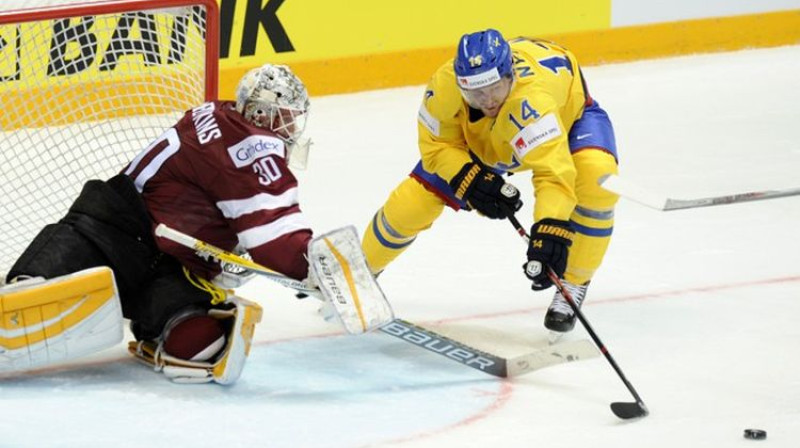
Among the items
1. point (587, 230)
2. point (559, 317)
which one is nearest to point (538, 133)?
point (587, 230)

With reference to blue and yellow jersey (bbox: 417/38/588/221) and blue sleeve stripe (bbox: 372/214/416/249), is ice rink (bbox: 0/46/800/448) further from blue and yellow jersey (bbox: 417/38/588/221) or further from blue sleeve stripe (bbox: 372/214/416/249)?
blue and yellow jersey (bbox: 417/38/588/221)

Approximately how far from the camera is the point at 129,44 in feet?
14.4

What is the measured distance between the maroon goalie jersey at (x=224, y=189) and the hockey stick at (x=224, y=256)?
2 cm

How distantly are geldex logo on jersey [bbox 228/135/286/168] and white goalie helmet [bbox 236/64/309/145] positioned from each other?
10 centimetres

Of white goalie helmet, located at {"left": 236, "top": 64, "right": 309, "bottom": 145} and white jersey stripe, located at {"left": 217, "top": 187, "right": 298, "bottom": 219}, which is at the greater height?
white goalie helmet, located at {"left": 236, "top": 64, "right": 309, "bottom": 145}

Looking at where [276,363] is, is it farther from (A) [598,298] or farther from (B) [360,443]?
(A) [598,298]

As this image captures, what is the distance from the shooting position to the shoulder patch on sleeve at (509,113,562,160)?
3.67 metres

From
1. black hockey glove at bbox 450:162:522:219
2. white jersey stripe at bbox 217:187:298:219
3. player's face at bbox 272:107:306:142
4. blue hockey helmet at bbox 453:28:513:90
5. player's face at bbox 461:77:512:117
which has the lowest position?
black hockey glove at bbox 450:162:522:219

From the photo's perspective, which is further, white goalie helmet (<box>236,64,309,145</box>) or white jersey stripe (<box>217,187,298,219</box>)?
white goalie helmet (<box>236,64,309,145</box>)

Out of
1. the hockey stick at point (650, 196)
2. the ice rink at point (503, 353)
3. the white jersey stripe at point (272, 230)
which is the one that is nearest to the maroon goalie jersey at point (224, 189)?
the white jersey stripe at point (272, 230)

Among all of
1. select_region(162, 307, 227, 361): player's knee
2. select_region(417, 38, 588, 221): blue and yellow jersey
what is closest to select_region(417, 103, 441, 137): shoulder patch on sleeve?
select_region(417, 38, 588, 221): blue and yellow jersey

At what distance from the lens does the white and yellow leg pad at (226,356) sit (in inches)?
138

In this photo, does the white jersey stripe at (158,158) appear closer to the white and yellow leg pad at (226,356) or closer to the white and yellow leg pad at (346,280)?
the white and yellow leg pad at (226,356)

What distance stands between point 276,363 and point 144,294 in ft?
1.18
